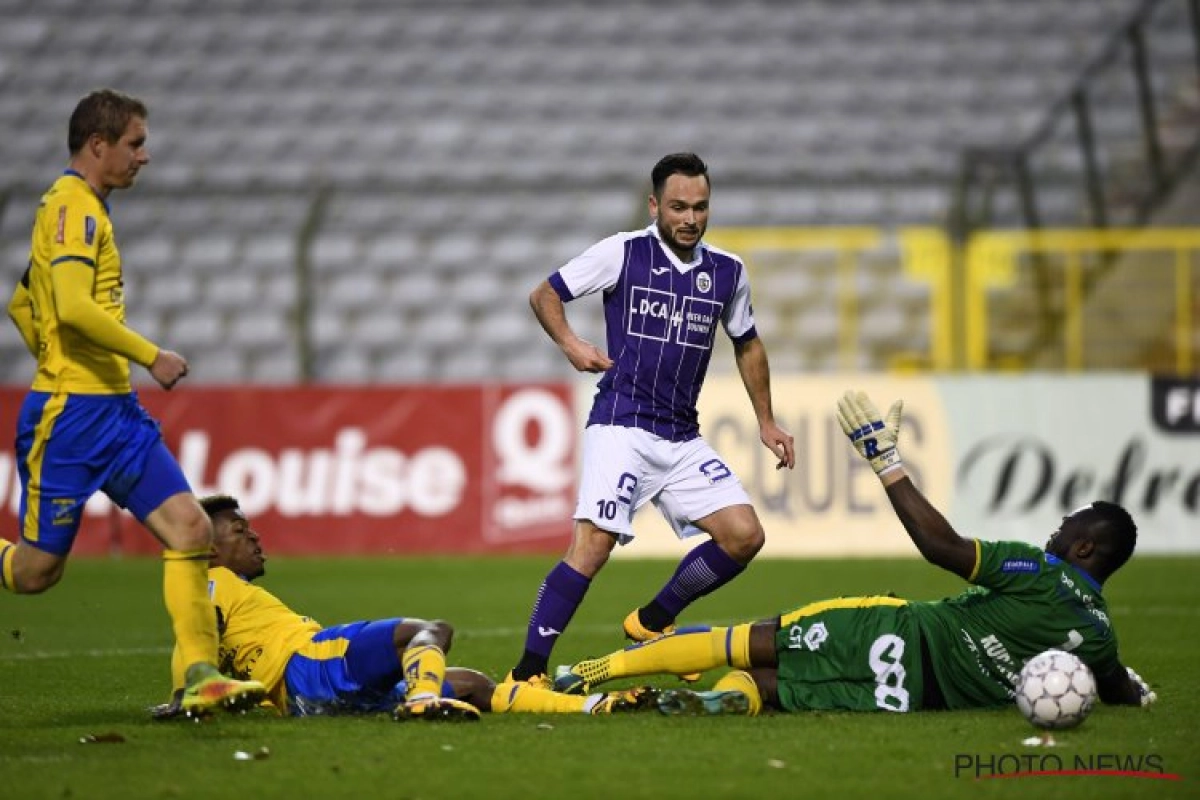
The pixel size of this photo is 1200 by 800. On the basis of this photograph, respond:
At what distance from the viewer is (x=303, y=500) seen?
16438 millimetres

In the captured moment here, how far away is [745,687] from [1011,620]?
39.4 inches

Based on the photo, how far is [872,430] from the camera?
661 cm

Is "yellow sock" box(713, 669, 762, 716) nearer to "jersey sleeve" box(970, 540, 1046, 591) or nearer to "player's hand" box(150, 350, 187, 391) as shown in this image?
"jersey sleeve" box(970, 540, 1046, 591)

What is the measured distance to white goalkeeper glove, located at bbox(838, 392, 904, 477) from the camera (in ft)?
21.7

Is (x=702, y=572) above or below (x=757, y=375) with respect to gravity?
below

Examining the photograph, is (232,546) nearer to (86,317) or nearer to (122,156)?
(86,317)

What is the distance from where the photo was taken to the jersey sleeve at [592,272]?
7605mm

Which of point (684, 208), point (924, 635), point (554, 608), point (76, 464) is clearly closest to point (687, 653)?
point (554, 608)

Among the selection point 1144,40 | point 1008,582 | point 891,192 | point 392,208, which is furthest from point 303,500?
point 1008,582

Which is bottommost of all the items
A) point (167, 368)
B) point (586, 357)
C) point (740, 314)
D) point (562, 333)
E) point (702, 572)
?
point (702, 572)

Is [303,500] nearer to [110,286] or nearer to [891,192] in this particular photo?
[891,192]

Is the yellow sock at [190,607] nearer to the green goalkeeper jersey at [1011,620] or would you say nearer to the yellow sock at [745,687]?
the yellow sock at [745,687]

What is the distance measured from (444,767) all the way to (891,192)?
13.4m

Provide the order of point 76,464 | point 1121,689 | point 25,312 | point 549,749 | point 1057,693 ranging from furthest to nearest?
point 1121,689, point 25,312, point 76,464, point 1057,693, point 549,749
